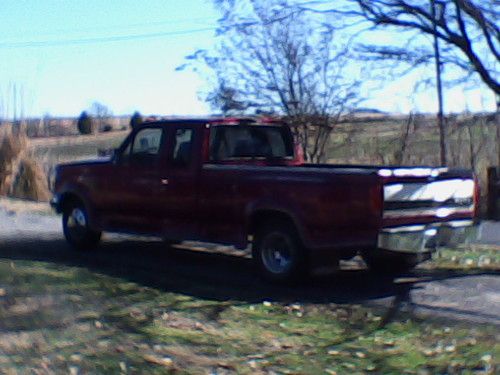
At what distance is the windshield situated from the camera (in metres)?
11.5

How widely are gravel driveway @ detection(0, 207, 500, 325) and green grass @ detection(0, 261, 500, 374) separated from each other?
1.52 feet

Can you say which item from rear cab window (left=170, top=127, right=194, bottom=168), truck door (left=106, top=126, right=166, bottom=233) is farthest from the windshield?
truck door (left=106, top=126, right=166, bottom=233)

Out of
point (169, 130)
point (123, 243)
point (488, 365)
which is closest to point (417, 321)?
point (488, 365)

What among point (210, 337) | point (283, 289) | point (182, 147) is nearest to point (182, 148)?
point (182, 147)

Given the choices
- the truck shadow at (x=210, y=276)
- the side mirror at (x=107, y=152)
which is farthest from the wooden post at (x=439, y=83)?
the side mirror at (x=107, y=152)

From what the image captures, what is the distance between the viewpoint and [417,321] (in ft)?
27.3

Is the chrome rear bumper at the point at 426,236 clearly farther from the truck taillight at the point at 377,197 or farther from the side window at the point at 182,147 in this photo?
the side window at the point at 182,147

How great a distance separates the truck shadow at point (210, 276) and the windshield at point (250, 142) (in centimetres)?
144

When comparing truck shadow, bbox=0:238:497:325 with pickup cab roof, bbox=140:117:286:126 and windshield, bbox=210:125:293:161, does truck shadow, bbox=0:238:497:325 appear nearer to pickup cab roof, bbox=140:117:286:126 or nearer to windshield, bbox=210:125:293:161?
windshield, bbox=210:125:293:161

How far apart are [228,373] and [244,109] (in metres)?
13.1

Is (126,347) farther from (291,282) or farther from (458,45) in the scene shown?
(458,45)

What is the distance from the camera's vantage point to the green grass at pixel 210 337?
6930 millimetres

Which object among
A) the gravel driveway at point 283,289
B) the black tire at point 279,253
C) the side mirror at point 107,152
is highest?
the side mirror at point 107,152

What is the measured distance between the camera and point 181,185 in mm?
11266
